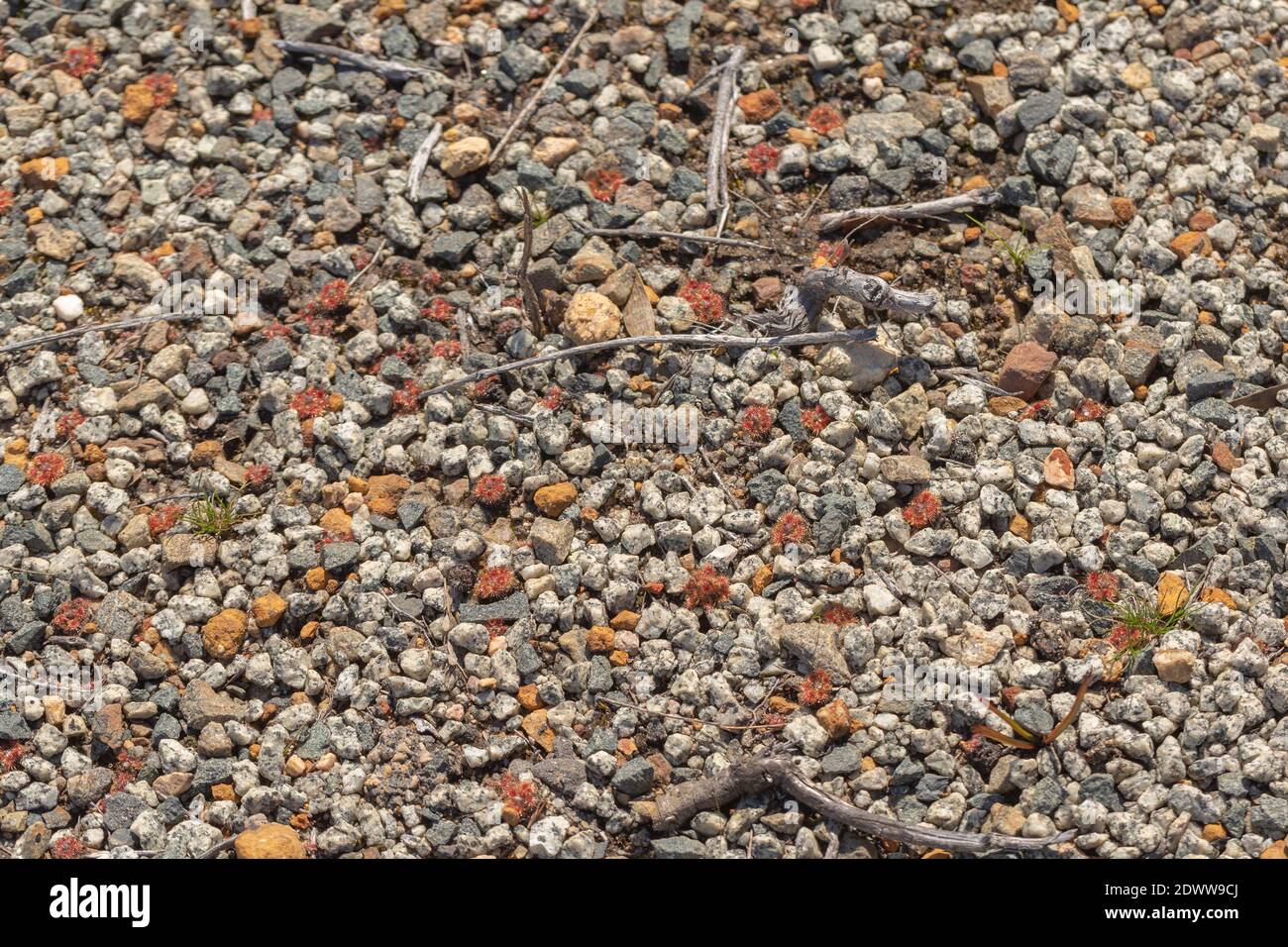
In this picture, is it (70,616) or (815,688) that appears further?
(70,616)

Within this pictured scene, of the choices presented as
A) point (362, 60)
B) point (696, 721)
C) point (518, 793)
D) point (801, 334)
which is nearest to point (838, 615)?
point (696, 721)

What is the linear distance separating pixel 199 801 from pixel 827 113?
3733mm

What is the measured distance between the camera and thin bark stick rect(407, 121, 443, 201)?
4.99 m

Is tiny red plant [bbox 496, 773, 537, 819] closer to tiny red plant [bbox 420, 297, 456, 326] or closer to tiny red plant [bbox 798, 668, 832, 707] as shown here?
tiny red plant [bbox 798, 668, 832, 707]

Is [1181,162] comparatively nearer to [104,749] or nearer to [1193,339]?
[1193,339]

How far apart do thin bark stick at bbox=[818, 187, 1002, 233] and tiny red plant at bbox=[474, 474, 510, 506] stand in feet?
5.64

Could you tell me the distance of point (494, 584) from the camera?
13.6 feet

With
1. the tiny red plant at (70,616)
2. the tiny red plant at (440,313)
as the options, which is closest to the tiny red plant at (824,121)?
the tiny red plant at (440,313)

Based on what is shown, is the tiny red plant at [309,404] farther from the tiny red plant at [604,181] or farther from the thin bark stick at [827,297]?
the thin bark stick at [827,297]

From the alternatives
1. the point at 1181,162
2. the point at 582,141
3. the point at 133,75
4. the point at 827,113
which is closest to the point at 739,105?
the point at 827,113

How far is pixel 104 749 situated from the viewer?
4051mm

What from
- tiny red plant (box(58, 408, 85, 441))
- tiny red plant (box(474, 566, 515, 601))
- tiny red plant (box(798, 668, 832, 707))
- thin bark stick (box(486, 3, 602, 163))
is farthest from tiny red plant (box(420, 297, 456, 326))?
tiny red plant (box(798, 668, 832, 707))

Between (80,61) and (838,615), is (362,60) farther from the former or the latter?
→ (838,615)

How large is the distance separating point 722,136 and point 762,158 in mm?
199
